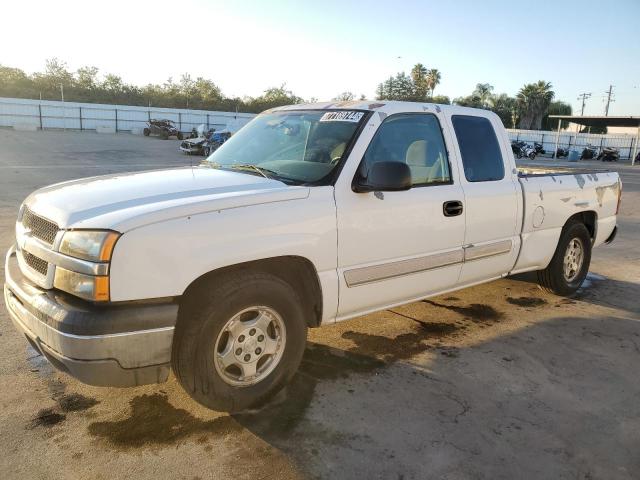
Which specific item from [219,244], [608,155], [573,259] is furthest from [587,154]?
[219,244]

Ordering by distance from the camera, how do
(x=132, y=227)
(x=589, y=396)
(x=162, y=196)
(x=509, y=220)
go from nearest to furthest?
(x=132, y=227) → (x=162, y=196) → (x=589, y=396) → (x=509, y=220)

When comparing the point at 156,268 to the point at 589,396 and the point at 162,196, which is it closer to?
the point at 162,196

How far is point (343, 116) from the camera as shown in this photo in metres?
3.66

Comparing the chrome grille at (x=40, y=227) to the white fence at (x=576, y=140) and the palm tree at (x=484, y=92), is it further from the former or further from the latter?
the palm tree at (x=484, y=92)

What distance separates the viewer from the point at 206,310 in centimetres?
269

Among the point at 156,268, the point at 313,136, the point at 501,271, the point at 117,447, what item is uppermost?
the point at 313,136

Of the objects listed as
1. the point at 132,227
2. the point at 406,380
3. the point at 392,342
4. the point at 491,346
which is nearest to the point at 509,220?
the point at 491,346

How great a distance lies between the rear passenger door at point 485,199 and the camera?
4086mm

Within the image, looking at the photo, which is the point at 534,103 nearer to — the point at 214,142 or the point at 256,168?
the point at 214,142

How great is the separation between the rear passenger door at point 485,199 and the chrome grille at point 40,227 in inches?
114

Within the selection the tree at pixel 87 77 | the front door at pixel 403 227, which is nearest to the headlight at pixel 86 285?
the front door at pixel 403 227

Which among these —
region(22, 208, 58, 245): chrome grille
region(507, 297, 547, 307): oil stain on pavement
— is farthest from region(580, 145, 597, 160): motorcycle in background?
region(22, 208, 58, 245): chrome grille

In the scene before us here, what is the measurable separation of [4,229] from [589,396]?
7.74 m

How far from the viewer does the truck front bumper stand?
2406 millimetres
